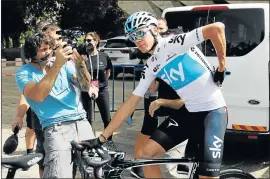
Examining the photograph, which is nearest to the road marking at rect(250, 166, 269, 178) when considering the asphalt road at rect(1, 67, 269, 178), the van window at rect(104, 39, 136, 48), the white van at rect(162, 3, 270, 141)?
the asphalt road at rect(1, 67, 269, 178)

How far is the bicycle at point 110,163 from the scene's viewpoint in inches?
102

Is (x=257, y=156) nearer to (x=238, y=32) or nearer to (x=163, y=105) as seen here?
(x=238, y=32)

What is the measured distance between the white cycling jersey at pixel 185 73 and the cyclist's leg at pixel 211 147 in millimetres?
112

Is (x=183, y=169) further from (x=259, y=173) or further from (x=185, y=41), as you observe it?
(x=259, y=173)

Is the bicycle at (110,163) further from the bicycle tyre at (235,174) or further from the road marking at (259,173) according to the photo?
the road marking at (259,173)

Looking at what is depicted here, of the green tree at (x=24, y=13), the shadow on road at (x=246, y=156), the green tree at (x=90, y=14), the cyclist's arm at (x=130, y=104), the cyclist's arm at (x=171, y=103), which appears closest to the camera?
the cyclist's arm at (x=130, y=104)

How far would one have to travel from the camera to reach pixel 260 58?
507cm

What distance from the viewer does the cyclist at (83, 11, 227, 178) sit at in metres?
3.03

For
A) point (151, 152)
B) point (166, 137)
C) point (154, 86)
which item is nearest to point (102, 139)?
point (151, 152)

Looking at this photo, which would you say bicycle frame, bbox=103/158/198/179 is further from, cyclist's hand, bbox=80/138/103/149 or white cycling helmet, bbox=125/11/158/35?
white cycling helmet, bbox=125/11/158/35

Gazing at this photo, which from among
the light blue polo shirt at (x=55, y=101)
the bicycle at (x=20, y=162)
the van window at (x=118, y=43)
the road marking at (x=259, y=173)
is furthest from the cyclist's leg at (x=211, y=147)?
the van window at (x=118, y=43)

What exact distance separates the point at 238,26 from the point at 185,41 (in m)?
2.51

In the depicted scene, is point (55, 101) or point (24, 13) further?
point (24, 13)

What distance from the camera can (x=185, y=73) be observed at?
308 centimetres
